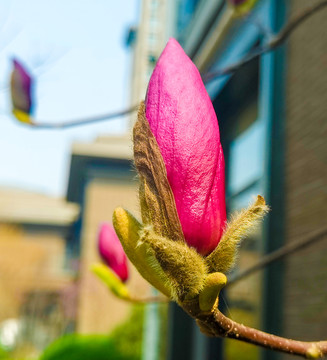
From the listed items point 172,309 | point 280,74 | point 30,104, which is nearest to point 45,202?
point 172,309

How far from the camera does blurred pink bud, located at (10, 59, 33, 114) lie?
4.29ft

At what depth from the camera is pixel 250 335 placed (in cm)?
42

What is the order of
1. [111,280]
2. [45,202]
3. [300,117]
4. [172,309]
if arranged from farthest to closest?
1. [45,202]
2. [172,309]
3. [300,117]
4. [111,280]

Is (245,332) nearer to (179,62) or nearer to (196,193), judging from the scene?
(196,193)

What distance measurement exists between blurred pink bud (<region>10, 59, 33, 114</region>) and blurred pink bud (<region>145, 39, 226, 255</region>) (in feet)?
2.97

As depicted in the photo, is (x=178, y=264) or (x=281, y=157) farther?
(x=281, y=157)

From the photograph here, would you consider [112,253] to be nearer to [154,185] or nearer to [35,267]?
[154,185]

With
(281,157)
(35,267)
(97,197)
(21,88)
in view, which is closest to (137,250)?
(21,88)

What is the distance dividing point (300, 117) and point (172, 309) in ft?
8.05

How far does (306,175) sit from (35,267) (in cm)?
1580

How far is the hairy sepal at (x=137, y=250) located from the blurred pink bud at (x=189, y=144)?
35mm

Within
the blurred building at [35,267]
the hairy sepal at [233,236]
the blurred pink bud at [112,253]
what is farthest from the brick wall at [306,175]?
the blurred building at [35,267]

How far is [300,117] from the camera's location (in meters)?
2.55

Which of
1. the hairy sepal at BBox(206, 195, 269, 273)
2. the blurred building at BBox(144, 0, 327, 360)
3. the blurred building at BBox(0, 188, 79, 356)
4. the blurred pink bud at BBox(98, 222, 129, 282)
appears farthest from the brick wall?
the blurred building at BBox(0, 188, 79, 356)
